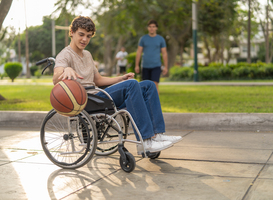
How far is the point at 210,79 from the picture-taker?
21.9 metres

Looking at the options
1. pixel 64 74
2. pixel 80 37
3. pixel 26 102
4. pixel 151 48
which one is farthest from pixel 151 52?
pixel 64 74

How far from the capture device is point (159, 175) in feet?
11.9

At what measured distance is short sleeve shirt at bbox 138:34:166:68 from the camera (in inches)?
327

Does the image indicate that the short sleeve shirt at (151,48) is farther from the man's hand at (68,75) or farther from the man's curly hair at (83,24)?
the man's hand at (68,75)

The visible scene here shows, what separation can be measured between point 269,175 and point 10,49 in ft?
29.2

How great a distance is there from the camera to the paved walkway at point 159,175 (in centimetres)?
308

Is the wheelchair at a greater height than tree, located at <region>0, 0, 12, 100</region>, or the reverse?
tree, located at <region>0, 0, 12, 100</region>

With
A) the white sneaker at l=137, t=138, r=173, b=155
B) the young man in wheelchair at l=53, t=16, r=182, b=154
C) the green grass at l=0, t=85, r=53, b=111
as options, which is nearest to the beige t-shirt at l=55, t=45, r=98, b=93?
the young man in wheelchair at l=53, t=16, r=182, b=154

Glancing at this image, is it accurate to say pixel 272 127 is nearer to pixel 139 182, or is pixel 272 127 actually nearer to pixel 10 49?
pixel 139 182

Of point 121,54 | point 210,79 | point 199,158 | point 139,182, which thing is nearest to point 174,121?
point 199,158

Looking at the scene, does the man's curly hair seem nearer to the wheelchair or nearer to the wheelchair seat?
the wheelchair

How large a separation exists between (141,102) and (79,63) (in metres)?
0.80

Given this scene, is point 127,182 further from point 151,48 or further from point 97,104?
point 151,48

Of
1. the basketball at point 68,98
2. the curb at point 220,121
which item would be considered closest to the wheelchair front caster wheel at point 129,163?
the basketball at point 68,98
